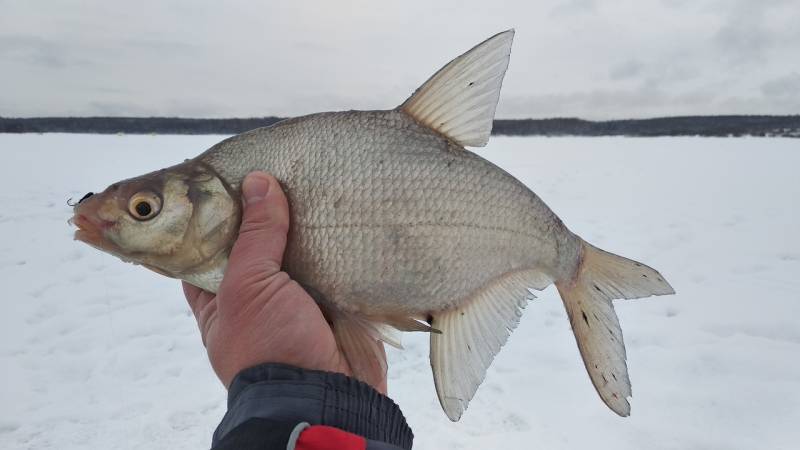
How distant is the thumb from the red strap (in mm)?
590

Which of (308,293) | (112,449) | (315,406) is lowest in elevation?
(112,449)

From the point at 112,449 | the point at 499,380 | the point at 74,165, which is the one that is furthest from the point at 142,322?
the point at 74,165

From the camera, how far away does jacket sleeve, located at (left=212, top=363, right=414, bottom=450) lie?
1.27 meters

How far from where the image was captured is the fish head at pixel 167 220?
1.65m

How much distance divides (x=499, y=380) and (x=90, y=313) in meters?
3.89

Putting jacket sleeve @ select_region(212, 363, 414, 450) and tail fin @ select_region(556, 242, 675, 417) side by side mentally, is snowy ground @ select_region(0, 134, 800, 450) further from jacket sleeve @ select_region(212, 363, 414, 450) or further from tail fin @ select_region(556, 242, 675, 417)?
jacket sleeve @ select_region(212, 363, 414, 450)

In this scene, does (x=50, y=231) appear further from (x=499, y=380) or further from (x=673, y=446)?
(x=673, y=446)

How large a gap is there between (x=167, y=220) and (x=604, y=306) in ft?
5.25

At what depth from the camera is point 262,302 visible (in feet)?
5.53

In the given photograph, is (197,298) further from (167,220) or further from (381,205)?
(381,205)

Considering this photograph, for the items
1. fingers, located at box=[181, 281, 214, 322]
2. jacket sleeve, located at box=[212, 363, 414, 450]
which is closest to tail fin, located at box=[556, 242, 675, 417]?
jacket sleeve, located at box=[212, 363, 414, 450]

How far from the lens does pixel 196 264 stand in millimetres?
1757

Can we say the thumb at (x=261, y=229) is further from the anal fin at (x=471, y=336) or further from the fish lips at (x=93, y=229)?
the anal fin at (x=471, y=336)

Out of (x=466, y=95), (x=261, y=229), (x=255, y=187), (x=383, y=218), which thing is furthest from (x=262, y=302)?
(x=466, y=95)
